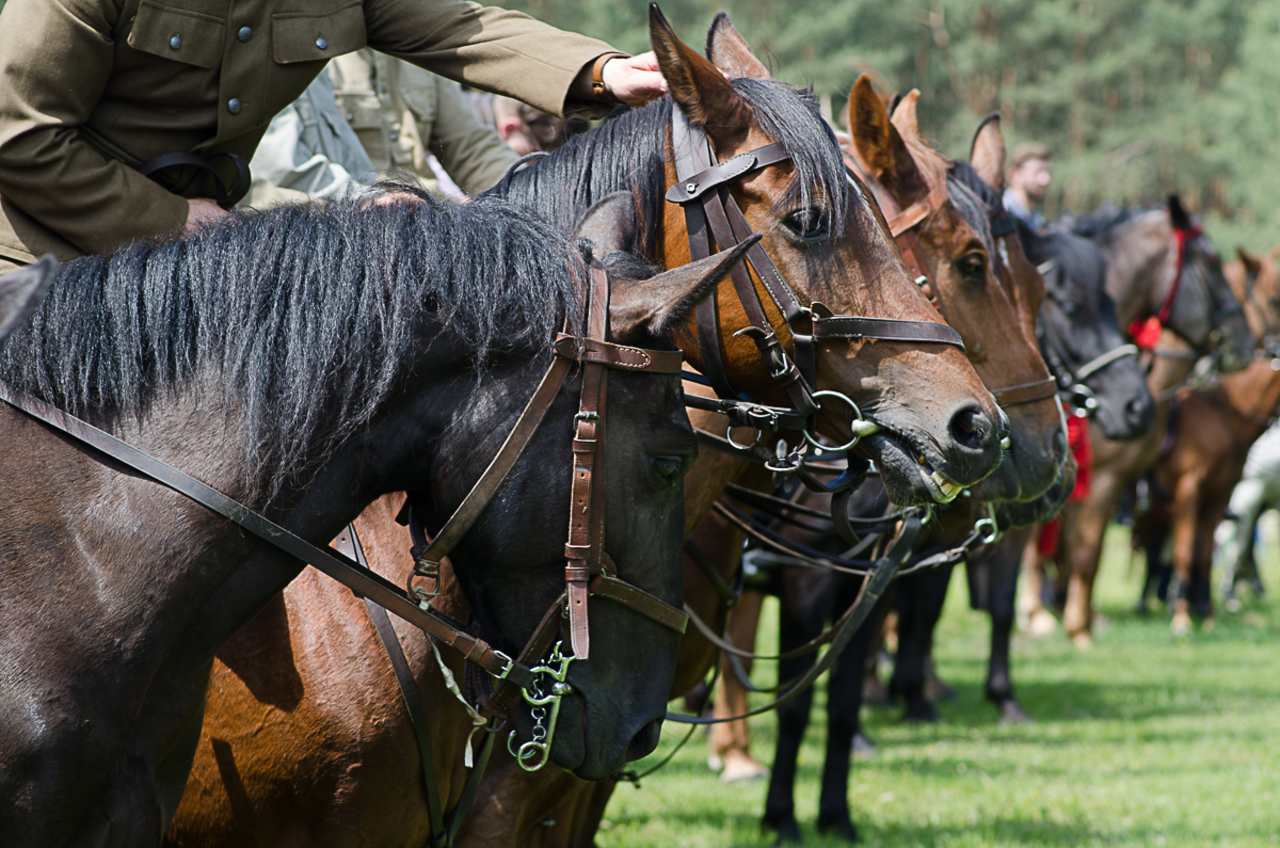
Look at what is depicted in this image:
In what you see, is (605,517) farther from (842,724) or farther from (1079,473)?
(1079,473)

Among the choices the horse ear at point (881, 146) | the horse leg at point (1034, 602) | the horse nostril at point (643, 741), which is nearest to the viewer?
the horse nostril at point (643, 741)

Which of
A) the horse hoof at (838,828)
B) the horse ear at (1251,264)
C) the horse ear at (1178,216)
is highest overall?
the horse ear at (1251,264)

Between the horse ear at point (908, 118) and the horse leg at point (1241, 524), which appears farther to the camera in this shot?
the horse leg at point (1241, 524)

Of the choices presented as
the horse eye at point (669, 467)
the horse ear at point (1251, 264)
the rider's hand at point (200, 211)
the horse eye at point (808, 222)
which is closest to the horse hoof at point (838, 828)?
the horse eye at point (808, 222)

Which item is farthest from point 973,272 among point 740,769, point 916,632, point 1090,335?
point 916,632

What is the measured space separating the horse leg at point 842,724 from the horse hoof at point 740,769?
3.76 feet

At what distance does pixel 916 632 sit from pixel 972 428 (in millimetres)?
6031

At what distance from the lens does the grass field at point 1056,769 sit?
5.82 meters

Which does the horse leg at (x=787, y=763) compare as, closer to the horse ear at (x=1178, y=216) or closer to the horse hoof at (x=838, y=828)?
the horse hoof at (x=838, y=828)

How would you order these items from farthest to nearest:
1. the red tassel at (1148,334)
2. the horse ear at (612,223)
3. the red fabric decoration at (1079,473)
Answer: the red tassel at (1148,334) → the red fabric decoration at (1079,473) → the horse ear at (612,223)

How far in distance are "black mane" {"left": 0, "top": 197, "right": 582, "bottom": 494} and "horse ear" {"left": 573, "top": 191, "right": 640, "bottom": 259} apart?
593 millimetres

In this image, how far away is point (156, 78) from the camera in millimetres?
2406

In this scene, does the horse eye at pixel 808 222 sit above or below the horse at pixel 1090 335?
below

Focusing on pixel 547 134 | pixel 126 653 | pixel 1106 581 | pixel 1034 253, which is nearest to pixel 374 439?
pixel 126 653
